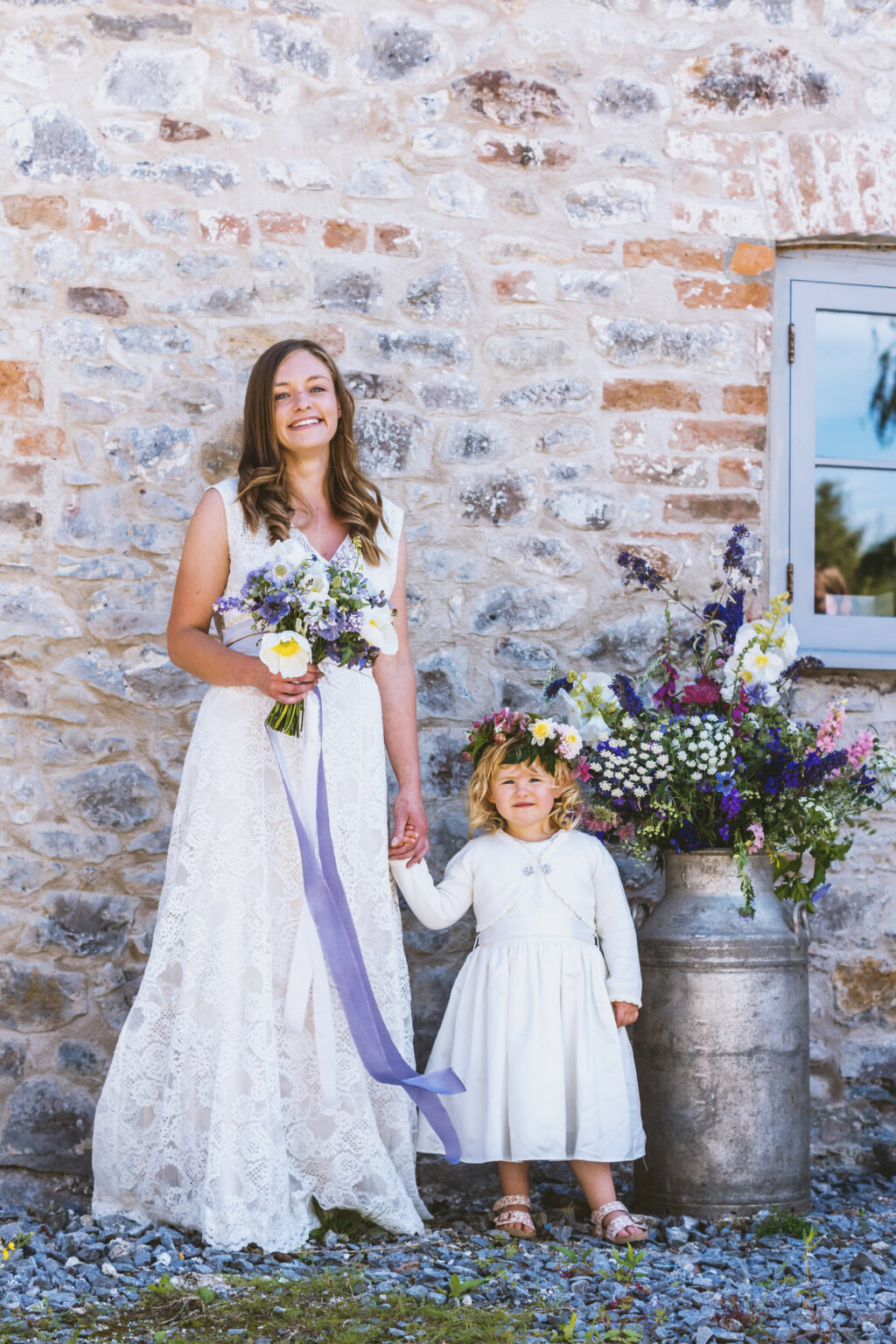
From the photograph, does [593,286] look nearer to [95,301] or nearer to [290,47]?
[290,47]

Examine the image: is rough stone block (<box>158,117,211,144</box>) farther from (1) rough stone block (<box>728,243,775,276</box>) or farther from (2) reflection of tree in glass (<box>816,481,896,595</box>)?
(2) reflection of tree in glass (<box>816,481,896,595</box>)

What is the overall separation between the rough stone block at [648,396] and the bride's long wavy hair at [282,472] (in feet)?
2.98

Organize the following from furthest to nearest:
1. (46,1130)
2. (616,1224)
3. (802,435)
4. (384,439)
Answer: (802,435)
(384,439)
(46,1130)
(616,1224)

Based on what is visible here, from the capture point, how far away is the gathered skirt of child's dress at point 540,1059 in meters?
→ 2.96

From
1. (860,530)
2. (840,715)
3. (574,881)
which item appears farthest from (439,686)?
(860,530)

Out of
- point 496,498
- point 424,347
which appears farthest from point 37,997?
point 424,347

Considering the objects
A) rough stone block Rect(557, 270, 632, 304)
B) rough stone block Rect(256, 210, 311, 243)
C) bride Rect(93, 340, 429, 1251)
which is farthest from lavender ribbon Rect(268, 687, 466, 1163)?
rough stone block Rect(557, 270, 632, 304)

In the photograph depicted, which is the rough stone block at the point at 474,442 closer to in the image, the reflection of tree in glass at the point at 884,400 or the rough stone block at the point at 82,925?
the reflection of tree in glass at the point at 884,400

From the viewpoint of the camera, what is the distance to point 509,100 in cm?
388

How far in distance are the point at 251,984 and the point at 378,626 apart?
0.78 meters

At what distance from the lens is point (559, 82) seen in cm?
391

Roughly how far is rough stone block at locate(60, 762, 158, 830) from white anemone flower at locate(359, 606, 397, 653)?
1.08 m

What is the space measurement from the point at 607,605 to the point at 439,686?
0.53 meters

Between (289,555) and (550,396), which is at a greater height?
(550,396)
